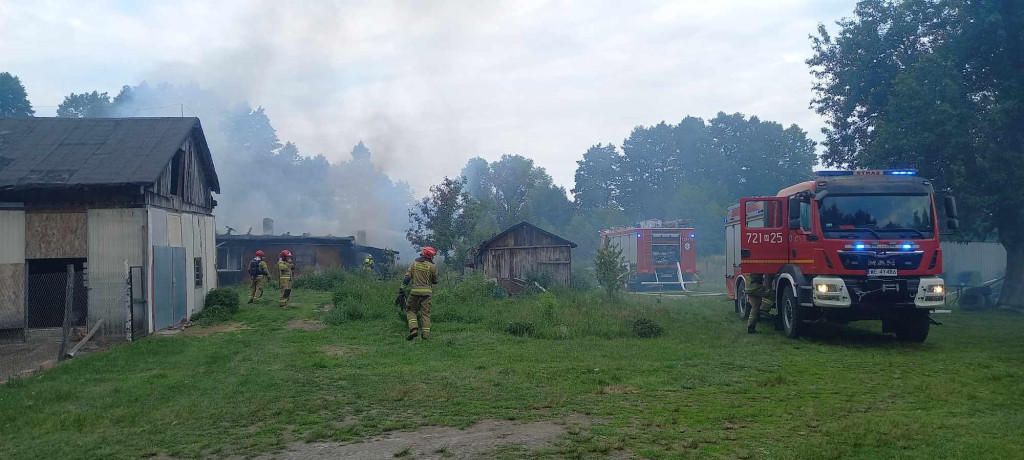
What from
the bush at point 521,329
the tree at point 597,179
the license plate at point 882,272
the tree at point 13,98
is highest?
the tree at point 13,98

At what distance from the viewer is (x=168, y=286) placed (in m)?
15.6

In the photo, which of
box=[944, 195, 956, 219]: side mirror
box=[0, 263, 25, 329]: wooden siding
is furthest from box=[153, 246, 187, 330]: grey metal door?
box=[944, 195, 956, 219]: side mirror

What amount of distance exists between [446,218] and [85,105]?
184 ft

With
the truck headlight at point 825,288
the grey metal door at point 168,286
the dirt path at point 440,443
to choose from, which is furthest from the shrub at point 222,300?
the truck headlight at point 825,288

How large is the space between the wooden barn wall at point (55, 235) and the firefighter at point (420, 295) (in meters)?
6.98

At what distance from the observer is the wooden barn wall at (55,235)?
563 inches

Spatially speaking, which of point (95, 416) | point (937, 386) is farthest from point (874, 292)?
point (95, 416)

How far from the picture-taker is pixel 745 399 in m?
8.17

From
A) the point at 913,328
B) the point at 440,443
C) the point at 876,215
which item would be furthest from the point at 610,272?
the point at 440,443

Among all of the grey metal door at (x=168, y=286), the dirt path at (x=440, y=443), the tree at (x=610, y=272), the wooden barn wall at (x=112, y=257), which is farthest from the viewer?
the tree at (x=610, y=272)

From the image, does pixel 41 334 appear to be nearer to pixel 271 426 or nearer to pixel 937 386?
pixel 271 426

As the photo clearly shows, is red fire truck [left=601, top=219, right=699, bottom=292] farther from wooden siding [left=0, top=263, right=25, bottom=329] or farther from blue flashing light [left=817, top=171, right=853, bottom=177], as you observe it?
wooden siding [left=0, top=263, right=25, bottom=329]

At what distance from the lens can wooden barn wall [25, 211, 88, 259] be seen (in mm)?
14305

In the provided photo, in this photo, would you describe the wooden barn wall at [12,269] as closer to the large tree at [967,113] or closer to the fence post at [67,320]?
the fence post at [67,320]
